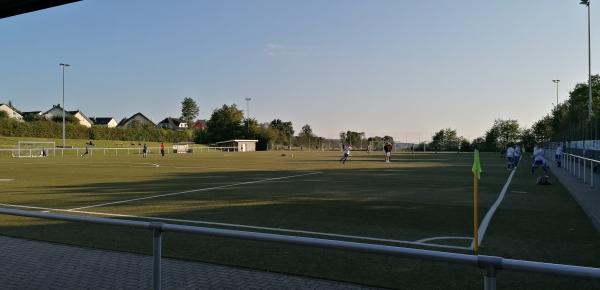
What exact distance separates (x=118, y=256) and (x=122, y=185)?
41.1ft

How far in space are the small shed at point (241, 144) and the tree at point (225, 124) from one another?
30.9 ft

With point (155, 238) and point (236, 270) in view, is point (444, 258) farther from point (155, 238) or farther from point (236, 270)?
point (236, 270)

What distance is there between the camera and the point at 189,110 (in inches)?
5930

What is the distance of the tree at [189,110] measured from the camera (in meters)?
150

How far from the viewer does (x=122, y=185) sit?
1897 cm

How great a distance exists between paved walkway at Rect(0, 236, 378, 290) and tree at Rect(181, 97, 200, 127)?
479 feet

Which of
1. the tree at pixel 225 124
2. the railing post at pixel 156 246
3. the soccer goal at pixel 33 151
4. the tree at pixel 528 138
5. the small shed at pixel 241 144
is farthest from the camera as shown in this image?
the tree at pixel 225 124

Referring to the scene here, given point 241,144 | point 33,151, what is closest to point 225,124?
point 241,144

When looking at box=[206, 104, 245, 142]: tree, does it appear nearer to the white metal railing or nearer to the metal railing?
the white metal railing

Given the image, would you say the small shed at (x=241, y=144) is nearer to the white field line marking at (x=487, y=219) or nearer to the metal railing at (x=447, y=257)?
the white field line marking at (x=487, y=219)

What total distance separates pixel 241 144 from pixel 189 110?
224ft

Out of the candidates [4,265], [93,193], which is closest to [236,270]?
[4,265]

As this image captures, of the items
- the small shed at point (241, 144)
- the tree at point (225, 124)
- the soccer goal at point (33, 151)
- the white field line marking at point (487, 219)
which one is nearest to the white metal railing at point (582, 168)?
the white field line marking at point (487, 219)

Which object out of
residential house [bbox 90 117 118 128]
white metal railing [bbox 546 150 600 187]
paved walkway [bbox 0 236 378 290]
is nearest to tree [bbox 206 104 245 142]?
residential house [bbox 90 117 118 128]
